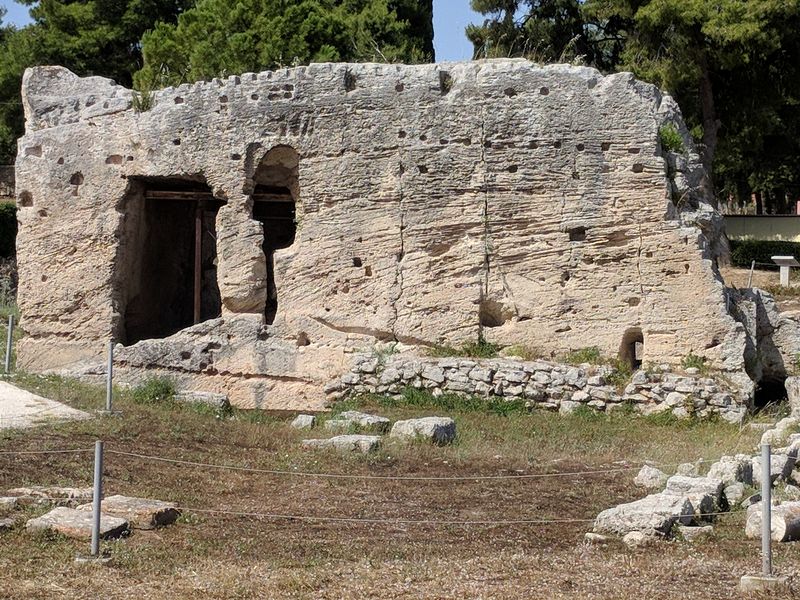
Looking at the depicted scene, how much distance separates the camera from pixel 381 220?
14.9m

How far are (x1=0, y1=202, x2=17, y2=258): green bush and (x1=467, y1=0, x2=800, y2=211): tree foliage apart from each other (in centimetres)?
1169

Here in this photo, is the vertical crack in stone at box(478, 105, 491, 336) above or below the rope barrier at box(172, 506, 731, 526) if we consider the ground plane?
above

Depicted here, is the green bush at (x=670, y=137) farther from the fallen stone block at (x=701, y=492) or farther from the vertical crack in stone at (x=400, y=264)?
the fallen stone block at (x=701, y=492)

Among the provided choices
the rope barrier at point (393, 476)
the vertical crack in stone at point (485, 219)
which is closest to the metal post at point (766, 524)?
the rope barrier at point (393, 476)

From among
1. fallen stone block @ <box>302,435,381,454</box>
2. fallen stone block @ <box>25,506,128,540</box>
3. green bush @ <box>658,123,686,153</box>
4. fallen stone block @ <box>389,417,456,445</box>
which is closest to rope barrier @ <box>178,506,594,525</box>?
fallen stone block @ <box>25,506,128,540</box>

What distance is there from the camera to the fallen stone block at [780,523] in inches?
312

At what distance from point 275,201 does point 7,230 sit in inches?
517

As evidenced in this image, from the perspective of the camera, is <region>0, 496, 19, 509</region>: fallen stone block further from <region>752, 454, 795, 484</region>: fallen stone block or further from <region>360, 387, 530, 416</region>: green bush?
<region>360, 387, 530, 416</region>: green bush

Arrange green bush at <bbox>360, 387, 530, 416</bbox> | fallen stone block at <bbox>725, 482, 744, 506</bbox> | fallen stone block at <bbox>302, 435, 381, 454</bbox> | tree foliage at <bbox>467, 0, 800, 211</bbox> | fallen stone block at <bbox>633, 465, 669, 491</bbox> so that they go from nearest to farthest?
fallen stone block at <bbox>725, 482, 744, 506</bbox>, fallen stone block at <bbox>633, 465, 669, 491</bbox>, fallen stone block at <bbox>302, 435, 381, 454</bbox>, green bush at <bbox>360, 387, 530, 416</bbox>, tree foliage at <bbox>467, 0, 800, 211</bbox>

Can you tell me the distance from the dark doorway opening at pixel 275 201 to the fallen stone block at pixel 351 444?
14.7 feet

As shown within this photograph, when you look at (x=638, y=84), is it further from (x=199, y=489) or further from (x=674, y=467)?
(x=199, y=489)

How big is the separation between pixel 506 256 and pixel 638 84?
2.64m

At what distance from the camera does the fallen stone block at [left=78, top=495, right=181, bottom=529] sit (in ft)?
26.9

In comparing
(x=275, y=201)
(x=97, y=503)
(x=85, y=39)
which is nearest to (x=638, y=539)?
(x=97, y=503)
